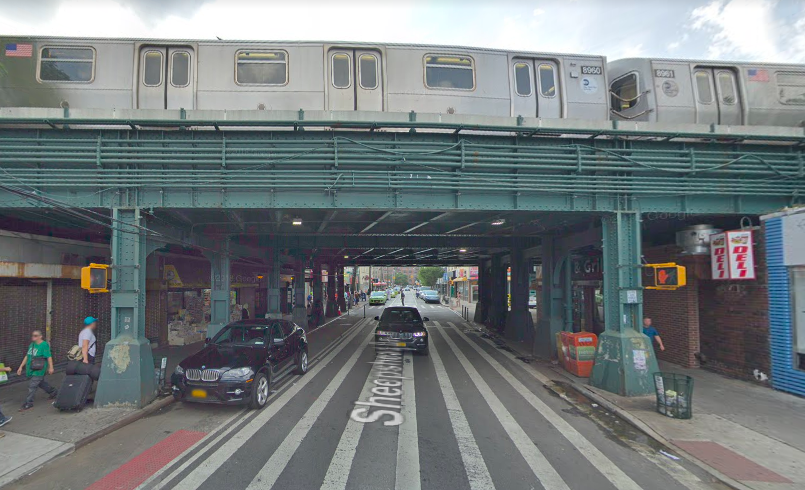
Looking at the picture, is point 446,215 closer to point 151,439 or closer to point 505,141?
point 505,141

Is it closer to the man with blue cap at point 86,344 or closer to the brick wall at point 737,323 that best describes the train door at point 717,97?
the brick wall at point 737,323

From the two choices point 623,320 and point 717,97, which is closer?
point 623,320

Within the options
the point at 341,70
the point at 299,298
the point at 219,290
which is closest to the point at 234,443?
the point at 219,290

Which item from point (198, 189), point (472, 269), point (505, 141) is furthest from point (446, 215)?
point (472, 269)

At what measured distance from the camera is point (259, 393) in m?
7.61

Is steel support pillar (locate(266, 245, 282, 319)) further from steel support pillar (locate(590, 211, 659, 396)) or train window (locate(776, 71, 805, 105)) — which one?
train window (locate(776, 71, 805, 105))

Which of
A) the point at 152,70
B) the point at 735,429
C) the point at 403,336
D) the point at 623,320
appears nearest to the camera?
the point at 735,429

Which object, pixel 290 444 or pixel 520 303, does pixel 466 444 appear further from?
pixel 520 303

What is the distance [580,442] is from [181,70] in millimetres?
11311

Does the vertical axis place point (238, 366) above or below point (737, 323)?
below

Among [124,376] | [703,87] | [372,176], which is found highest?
[703,87]

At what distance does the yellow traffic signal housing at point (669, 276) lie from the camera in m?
7.95

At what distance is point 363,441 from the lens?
6008 mm

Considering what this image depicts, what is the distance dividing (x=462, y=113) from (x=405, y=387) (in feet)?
22.6
